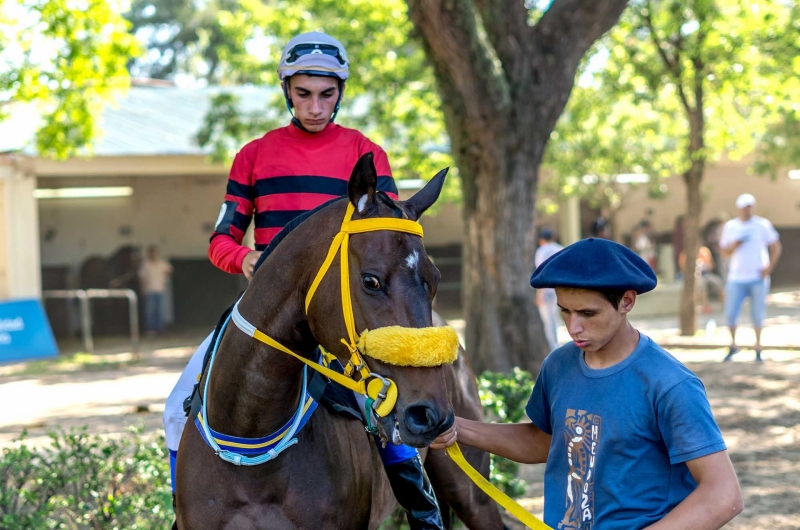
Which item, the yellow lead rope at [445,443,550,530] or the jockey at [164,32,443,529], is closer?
the yellow lead rope at [445,443,550,530]

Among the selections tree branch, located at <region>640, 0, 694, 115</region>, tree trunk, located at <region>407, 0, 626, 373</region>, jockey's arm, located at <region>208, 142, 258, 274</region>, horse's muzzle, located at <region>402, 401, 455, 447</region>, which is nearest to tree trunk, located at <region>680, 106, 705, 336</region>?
tree branch, located at <region>640, 0, 694, 115</region>

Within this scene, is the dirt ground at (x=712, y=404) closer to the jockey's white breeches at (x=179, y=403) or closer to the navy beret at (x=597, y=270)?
the jockey's white breeches at (x=179, y=403)

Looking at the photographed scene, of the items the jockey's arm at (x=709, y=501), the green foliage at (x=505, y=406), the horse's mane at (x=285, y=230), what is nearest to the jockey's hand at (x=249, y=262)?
the horse's mane at (x=285, y=230)

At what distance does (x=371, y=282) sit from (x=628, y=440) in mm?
869

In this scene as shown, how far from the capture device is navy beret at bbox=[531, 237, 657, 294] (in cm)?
253

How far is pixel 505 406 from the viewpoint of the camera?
624 cm

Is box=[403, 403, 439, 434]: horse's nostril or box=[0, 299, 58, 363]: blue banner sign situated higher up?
box=[403, 403, 439, 434]: horse's nostril

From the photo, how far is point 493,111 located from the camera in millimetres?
9562

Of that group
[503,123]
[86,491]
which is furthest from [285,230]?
[503,123]

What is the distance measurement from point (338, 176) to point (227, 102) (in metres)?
13.7

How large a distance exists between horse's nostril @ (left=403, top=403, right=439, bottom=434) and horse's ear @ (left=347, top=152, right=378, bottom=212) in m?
0.67

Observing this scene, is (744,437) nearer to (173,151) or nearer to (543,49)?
(543,49)

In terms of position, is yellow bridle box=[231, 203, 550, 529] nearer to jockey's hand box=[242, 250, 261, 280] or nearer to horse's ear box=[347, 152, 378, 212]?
horse's ear box=[347, 152, 378, 212]

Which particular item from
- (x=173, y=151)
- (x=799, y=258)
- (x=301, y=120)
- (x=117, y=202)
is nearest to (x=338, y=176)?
(x=301, y=120)
